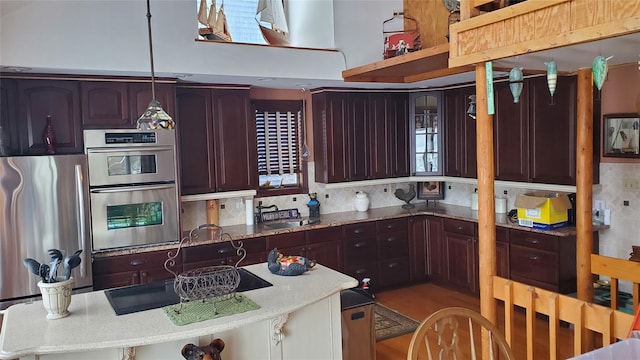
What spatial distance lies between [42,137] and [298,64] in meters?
2.25

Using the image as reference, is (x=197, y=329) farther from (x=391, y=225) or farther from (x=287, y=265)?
(x=391, y=225)

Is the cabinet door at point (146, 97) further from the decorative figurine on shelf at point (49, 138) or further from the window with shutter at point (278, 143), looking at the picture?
the window with shutter at point (278, 143)

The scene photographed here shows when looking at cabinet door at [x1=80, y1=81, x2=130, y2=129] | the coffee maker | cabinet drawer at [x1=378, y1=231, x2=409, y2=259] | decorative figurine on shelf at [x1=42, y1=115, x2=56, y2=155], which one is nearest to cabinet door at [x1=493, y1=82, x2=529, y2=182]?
the coffee maker

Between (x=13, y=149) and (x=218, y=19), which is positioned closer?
(x=13, y=149)

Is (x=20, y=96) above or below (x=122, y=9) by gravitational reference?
below

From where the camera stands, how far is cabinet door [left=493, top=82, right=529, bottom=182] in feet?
17.0

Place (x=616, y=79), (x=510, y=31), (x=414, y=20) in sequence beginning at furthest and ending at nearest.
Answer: (x=414, y=20) → (x=616, y=79) → (x=510, y=31)

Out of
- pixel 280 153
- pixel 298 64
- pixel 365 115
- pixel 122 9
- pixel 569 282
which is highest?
pixel 122 9

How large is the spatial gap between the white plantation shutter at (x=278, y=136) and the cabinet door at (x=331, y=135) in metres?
0.25

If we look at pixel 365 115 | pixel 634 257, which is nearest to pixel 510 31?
pixel 634 257

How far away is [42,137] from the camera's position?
13.5ft

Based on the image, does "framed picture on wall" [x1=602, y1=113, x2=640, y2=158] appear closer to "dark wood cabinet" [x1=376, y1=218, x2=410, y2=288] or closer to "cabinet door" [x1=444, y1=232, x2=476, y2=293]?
"cabinet door" [x1=444, y1=232, x2=476, y2=293]

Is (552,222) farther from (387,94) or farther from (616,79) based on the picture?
(387,94)

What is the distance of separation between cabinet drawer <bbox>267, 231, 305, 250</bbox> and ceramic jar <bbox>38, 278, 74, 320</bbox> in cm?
255
